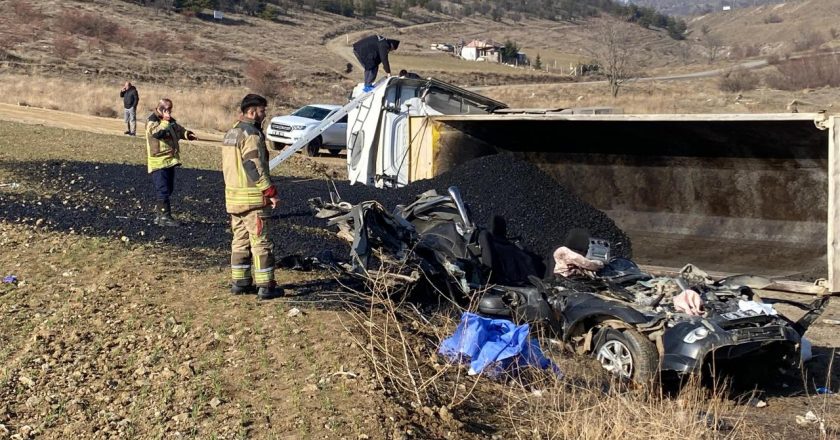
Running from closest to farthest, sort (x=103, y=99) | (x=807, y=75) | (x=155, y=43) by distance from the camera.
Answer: (x=103, y=99) < (x=807, y=75) < (x=155, y=43)

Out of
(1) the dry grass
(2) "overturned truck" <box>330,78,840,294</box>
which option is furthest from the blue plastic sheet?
(1) the dry grass

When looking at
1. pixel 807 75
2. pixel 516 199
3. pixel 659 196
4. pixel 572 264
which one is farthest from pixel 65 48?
pixel 572 264

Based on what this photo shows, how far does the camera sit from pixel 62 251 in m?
9.04

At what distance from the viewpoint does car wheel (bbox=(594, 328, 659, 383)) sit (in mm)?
6840

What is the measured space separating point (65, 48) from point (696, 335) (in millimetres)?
50940

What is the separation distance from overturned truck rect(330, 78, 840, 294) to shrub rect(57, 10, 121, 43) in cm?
4811

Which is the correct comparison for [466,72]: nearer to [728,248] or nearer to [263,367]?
[728,248]

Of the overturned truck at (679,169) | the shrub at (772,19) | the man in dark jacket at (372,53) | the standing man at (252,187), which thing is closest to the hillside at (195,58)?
the man in dark jacket at (372,53)

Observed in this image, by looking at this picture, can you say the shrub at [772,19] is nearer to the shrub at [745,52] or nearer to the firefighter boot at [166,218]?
the shrub at [745,52]

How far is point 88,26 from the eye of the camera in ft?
191

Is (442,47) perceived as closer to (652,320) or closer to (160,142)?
(160,142)

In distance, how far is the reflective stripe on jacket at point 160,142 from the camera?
10.5 m

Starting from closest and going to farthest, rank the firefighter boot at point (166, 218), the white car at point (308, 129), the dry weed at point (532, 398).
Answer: the dry weed at point (532, 398) < the firefighter boot at point (166, 218) < the white car at point (308, 129)

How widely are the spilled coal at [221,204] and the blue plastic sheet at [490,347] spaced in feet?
10.0
